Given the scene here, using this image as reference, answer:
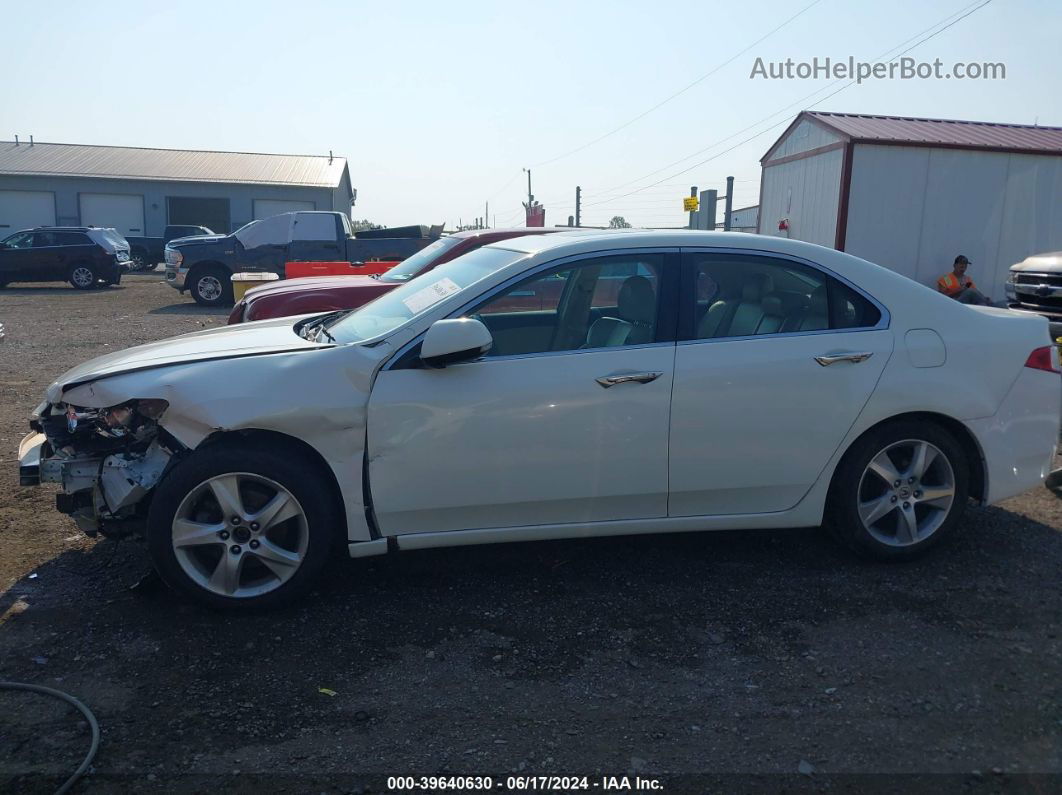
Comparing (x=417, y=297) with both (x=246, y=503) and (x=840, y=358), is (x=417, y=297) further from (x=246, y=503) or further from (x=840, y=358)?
(x=840, y=358)

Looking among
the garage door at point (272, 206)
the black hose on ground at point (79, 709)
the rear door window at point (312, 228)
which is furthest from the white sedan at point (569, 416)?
the garage door at point (272, 206)

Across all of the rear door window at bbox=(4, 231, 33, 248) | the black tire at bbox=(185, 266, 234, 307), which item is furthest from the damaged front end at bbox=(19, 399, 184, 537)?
the rear door window at bbox=(4, 231, 33, 248)

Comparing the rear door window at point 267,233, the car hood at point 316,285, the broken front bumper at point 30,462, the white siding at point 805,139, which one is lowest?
the broken front bumper at point 30,462

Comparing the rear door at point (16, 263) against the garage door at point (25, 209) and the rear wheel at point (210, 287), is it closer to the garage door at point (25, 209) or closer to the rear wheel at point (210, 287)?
the rear wheel at point (210, 287)

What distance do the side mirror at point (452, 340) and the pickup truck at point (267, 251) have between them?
48.9 ft

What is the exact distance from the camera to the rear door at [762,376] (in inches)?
161

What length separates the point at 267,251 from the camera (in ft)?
60.0

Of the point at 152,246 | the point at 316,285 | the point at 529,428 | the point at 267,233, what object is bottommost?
the point at 529,428

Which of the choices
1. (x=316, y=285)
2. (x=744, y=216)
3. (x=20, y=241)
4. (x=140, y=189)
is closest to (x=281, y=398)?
(x=316, y=285)

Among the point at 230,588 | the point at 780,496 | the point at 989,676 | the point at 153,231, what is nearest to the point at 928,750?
the point at 989,676

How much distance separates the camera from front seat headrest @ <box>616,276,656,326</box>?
13.9 feet

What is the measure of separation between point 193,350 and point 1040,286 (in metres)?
8.98

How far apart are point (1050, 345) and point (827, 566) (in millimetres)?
1599

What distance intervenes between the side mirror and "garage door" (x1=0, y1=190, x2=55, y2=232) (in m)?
45.5
